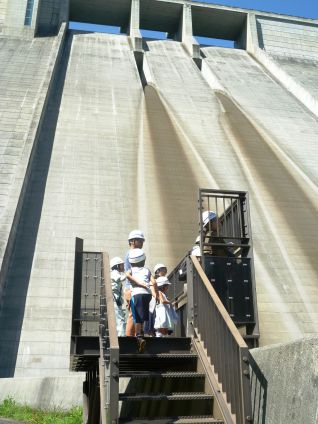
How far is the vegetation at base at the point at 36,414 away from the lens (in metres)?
5.38

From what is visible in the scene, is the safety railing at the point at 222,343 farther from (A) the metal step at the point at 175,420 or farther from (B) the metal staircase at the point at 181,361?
(A) the metal step at the point at 175,420

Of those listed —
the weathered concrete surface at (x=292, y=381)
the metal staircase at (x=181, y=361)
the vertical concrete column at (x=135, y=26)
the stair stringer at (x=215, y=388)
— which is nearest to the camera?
the weathered concrete surface at (x=292, y=381)

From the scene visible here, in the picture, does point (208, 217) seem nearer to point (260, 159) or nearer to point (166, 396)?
point (166, 396)

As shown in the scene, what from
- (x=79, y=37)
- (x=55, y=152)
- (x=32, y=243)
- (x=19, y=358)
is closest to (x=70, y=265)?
(x=32, y=243)

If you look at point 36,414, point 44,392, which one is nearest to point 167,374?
point 36,414

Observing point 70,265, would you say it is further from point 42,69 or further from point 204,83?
point 204,83

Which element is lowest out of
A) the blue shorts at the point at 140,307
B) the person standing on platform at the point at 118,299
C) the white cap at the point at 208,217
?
the person standing on platform at the point at 118,299

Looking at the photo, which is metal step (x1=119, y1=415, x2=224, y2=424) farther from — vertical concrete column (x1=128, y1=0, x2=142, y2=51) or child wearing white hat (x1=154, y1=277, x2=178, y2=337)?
vertical concrete column (x1=128, y1=0, x2=142, y2=51)

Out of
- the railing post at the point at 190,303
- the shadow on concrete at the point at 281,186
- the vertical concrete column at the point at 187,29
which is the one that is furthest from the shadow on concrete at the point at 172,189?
the vertical concrete column at the point at 187,29

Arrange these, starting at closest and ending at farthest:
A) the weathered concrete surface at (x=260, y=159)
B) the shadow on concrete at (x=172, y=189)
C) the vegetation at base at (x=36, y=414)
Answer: the vegetation at base at (x=36, y=414) < the weathered concrete surface at (x=260, y=159) < the shadow on concrete at (x=172, y=189)

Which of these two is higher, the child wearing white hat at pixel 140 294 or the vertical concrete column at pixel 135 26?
the vertical concrete column at pixel 135 26

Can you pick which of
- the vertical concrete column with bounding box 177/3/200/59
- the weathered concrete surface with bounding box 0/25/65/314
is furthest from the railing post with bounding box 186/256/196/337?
the vertical concrete column with bounding box 177/3/200/59

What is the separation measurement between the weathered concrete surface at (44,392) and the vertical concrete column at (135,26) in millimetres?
19378

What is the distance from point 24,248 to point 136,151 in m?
5.23
